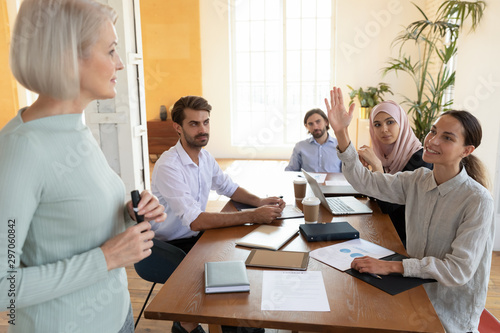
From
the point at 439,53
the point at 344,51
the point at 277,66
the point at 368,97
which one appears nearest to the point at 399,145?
the point at 439,53

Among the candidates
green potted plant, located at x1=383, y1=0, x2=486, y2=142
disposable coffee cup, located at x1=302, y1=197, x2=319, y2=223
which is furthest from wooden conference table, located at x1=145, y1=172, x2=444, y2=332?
green potted plant, located at x1=383, y1=0, x2=486, y2=142

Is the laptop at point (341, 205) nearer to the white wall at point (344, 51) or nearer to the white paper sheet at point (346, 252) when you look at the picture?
the white paper sheet at point (346, 252)

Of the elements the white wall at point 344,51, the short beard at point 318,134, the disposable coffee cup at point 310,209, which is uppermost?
the white wall at point 344,51

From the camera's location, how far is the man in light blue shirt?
3.83 meters

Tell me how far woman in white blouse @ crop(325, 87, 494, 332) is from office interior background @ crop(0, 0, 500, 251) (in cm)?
614

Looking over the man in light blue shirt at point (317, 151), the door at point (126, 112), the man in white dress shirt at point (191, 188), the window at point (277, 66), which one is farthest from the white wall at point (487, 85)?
the window at point (277, 66)

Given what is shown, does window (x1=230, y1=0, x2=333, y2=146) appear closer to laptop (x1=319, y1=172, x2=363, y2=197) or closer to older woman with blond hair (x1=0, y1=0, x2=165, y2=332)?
laptop (x1=319, y1=172, x2=363, y2=197)

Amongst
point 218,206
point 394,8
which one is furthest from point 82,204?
point 394,8

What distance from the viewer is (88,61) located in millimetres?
868

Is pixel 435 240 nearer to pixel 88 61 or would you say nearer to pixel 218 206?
pixel 88 61

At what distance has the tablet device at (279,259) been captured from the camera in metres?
1.42

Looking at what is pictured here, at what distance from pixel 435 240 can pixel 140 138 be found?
2.73 metres

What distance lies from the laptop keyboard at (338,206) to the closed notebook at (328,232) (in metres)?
0.30

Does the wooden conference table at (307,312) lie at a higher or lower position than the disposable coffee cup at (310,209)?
lower
